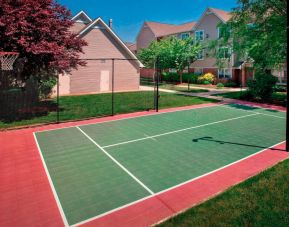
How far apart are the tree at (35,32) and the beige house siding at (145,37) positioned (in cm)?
4122

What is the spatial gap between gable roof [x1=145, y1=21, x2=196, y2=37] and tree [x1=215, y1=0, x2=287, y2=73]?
2632 centimetres

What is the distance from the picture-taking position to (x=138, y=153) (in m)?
9.59

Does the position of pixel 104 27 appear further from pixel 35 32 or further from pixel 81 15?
pixel 35 32

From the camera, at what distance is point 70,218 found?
5559 mm

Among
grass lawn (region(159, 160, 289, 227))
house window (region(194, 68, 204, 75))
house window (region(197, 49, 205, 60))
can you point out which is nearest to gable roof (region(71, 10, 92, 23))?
house window (region(197, 49, 205, 60))

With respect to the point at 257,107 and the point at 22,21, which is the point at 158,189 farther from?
the point at 257,107

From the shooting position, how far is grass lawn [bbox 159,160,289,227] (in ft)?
16.9

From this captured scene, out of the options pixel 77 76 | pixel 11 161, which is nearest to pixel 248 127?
pixel 11 161

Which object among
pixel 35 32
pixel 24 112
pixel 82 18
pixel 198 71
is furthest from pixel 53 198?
pixel 198 71

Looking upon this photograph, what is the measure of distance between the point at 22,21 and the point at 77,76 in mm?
14746

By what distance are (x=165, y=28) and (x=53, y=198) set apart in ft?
179

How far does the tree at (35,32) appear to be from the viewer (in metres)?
13.3

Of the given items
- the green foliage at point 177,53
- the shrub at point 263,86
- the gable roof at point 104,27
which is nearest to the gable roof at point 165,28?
the green foliage at point 177,53

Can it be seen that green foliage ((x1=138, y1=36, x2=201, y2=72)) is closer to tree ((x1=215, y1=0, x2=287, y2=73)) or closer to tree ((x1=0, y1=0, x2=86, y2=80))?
tree ((x1=215, y1=0, x2=287, y2=73))
